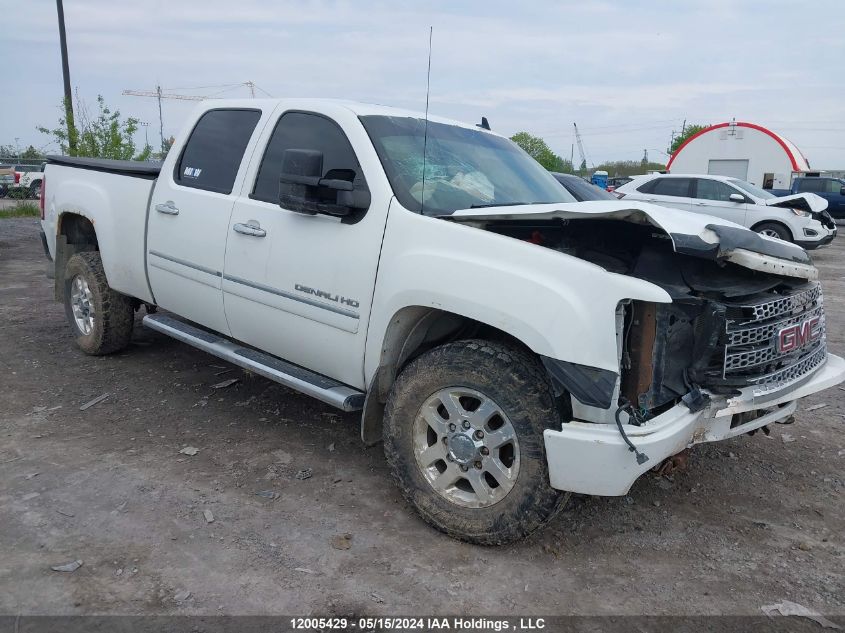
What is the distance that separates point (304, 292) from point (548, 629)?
2.02 meters

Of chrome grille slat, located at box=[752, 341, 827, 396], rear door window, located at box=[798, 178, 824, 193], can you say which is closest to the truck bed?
chrome grille slat, located at box=[752, 341, 827, 396]

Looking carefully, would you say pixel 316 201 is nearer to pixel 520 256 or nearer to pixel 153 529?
pixel 520 256

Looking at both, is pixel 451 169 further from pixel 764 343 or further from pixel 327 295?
pixel 764 343

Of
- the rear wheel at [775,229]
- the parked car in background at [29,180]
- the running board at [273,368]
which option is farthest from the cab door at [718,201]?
the parked car in background at [29,180]

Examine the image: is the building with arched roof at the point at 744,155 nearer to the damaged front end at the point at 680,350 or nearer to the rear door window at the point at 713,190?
the rear door window at the point at 713,190

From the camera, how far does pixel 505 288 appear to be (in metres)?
2.85

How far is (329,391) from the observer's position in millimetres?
3527

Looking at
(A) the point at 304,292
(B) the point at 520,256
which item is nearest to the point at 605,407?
(B) the point at 520,256

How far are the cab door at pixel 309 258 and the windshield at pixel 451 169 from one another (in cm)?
11

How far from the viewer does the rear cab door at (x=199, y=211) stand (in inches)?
165

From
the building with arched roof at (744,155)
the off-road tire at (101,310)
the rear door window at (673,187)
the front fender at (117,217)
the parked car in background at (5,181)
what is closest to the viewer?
the front fender at (117,217)

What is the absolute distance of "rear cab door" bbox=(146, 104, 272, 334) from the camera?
419 centimetres

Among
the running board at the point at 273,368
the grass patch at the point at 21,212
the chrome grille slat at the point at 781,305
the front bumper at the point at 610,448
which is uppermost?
the chrome grille slat at the point at 781,305

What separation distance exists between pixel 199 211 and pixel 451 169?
1.66 meters
